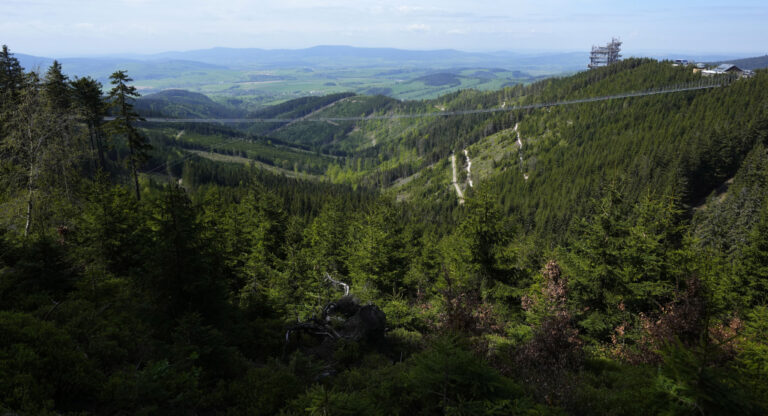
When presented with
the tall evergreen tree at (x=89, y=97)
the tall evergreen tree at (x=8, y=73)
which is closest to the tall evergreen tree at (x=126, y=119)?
the tall evergreen tree at (x=89, y=97)

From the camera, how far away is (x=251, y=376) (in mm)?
10898

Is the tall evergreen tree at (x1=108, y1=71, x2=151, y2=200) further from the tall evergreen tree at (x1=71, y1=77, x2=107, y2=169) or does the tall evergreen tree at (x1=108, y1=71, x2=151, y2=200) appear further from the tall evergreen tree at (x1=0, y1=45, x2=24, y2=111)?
the tall evergreen tree at (x1=0, y1=45, x2=24, y2=111)

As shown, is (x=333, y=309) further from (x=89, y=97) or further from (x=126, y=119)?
(x=89, y=97)

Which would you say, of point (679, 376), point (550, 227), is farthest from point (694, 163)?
point (679, 376)

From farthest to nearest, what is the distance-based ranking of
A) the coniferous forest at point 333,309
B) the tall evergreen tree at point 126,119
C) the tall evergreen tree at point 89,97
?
the tall evergreen tree at point 89,97, the tall evergreen tree at point 126,119, the coniferous forest at point 333,309

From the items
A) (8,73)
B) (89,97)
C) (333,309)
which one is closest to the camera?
(333,309)

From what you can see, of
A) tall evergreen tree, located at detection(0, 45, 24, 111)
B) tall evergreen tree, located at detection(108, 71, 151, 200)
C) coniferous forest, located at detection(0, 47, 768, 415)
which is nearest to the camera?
coniferous forest, located at detection(0, 47, 768, 415)

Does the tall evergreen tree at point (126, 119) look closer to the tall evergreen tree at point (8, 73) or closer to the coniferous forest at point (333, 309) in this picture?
the coniferous forest at point (333, 309)

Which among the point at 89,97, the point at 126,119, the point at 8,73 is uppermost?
the point at 8,73

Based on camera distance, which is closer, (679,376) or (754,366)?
(679,376)

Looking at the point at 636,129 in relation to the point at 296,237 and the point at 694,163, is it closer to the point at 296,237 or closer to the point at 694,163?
the point at 694,163

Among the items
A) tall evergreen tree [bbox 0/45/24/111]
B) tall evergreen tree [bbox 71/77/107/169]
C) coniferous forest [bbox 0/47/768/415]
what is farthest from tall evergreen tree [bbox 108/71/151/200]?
tall evergreen tree [bbox 0/45/24/111]

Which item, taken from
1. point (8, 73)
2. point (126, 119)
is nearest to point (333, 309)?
point (126, 119)

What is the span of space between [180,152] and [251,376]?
221287 millimetres
